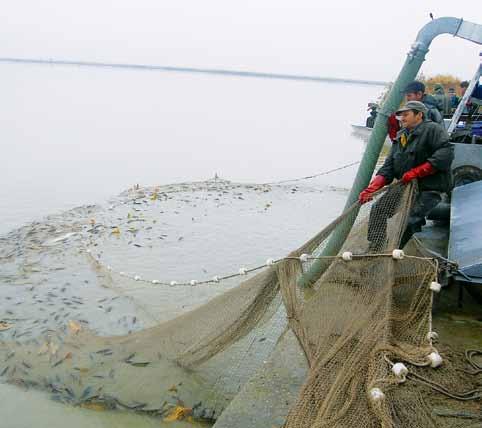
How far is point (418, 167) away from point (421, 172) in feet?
0.23

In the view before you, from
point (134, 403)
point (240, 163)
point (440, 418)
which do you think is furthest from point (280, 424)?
point (240, 163)

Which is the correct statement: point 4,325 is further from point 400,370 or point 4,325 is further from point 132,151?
point 132,151

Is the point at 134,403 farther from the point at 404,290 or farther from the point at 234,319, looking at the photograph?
the point at 404,290

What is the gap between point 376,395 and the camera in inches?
107

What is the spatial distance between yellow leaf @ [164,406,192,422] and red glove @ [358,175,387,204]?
2653 mm

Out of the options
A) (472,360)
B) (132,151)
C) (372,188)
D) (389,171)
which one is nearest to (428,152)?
(389,171)

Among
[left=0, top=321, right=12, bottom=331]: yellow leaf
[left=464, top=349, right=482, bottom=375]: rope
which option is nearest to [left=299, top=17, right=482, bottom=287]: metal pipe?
[left=464, top=349, right=482, bottom=375]: rope

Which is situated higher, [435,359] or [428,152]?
[428,152]

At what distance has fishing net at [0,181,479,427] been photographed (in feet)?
9.90

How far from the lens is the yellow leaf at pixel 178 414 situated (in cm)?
438

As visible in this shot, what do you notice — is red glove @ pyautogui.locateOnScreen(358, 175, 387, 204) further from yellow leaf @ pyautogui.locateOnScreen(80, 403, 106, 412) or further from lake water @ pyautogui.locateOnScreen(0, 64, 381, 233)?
lake water @ pyautogui.locateOnScreen(0, 64, 381, 233)

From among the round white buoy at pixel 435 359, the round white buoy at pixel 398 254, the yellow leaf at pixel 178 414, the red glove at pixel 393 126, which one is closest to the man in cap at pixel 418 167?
the red glove at pixel 393 126

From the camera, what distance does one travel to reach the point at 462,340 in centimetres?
427

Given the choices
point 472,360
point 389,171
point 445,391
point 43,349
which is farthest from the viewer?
point 43,349
